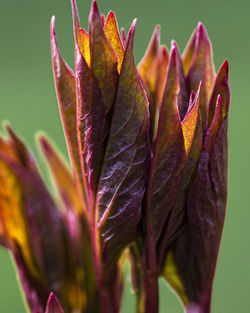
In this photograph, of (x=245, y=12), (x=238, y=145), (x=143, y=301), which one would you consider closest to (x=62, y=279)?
(x=143, y=301)

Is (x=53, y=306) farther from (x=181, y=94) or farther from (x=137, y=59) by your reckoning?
(x=137, y=59)

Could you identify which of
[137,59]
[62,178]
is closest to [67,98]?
[62,178]

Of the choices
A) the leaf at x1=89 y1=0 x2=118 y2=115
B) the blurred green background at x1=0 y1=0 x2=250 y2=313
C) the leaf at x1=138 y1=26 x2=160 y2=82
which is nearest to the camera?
the leaf at x1=89 y1=0 x2=118 y2=115

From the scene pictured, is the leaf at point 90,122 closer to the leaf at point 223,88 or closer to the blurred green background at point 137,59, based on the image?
the leaf at point 223,88

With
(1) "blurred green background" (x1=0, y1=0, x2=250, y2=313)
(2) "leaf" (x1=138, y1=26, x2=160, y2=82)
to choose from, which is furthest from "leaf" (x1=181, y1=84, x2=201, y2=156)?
(1) "blurred green background" (x1=0, y1=0, x2=250, y2=313)

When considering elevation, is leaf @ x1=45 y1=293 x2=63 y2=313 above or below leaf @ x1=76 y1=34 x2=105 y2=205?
below

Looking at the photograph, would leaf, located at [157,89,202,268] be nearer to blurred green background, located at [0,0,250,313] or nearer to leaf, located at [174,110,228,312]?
leaf, located at [174,110,228,312]

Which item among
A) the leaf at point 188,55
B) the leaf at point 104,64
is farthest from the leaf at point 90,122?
the leaf at point 188,55
